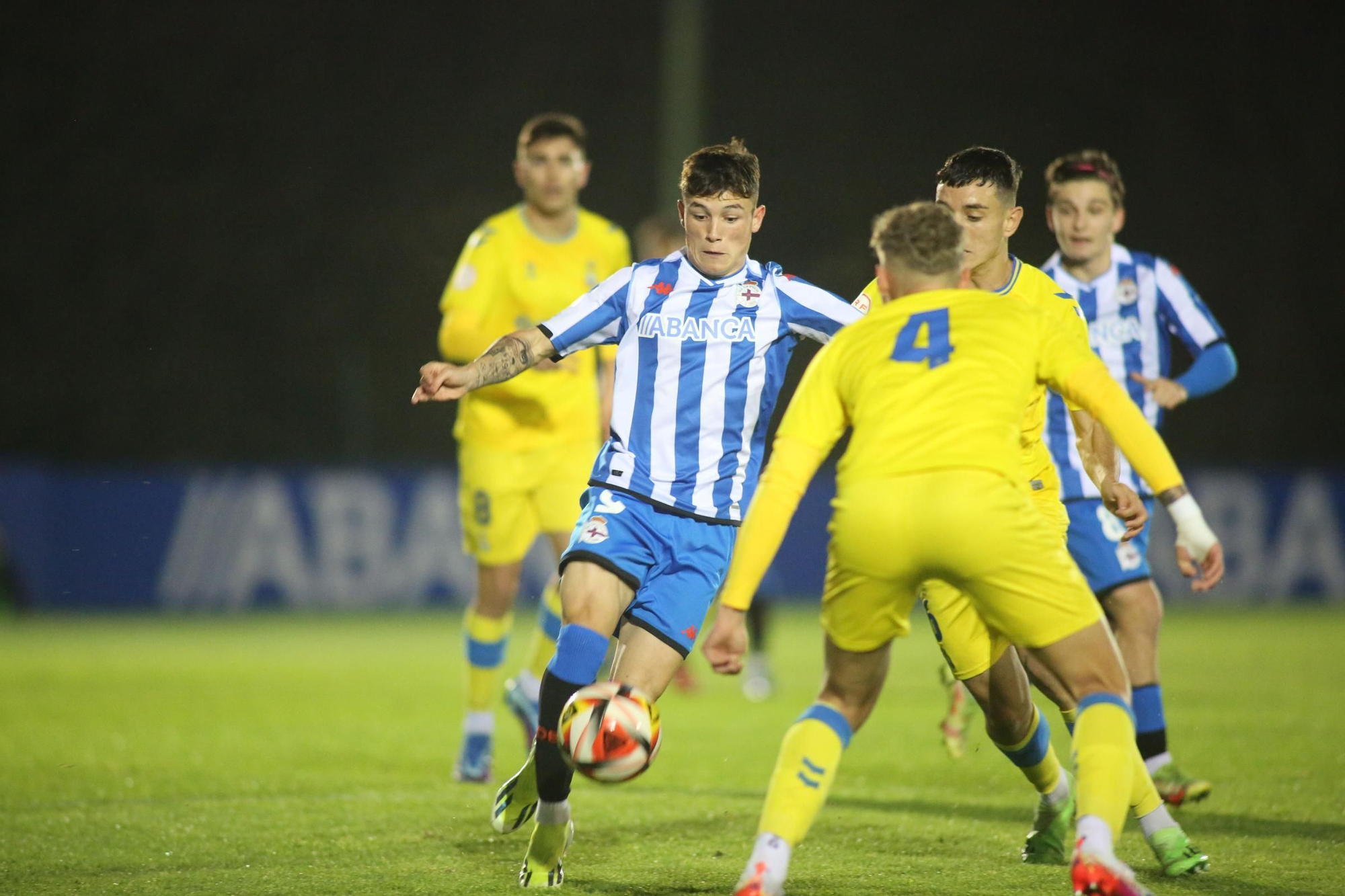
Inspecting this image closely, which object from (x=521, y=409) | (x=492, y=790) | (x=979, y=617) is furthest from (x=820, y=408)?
(x=521, y=409)

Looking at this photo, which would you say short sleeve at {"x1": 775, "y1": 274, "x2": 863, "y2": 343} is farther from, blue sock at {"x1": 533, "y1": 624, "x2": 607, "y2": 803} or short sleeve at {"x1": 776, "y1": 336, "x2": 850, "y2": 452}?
blue sock at {"x1": 533, "y1": 624, "x2": 607, "y2": 803}

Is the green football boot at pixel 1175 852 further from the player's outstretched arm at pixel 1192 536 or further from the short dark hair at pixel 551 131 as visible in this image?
the short dark hair at pixel 551 131

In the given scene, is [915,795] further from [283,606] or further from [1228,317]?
[1228,317]

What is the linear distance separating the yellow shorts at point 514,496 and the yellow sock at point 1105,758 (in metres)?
3.56

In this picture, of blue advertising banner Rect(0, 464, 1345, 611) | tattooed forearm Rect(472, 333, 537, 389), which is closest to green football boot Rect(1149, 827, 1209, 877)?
tattooed forearm Rect(472, 333, 537, 389)

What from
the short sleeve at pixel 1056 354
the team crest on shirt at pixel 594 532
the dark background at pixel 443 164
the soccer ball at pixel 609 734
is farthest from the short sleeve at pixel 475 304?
the dark background at pixel 443 164

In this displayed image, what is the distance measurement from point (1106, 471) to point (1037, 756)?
3.18 ft

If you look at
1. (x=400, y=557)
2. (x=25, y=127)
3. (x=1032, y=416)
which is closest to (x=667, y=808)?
(x=1032, y=416)

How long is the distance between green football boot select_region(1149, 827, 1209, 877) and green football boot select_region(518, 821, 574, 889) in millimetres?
1793

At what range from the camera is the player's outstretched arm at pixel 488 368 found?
4.75 meters

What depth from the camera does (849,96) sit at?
26922 millimetres

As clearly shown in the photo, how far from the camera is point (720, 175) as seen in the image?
192 inches

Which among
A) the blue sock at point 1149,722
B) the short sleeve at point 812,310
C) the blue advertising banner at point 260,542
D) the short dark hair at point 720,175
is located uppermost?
the short dark hair at point 720,175

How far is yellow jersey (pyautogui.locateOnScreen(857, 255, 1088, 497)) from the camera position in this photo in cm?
486
